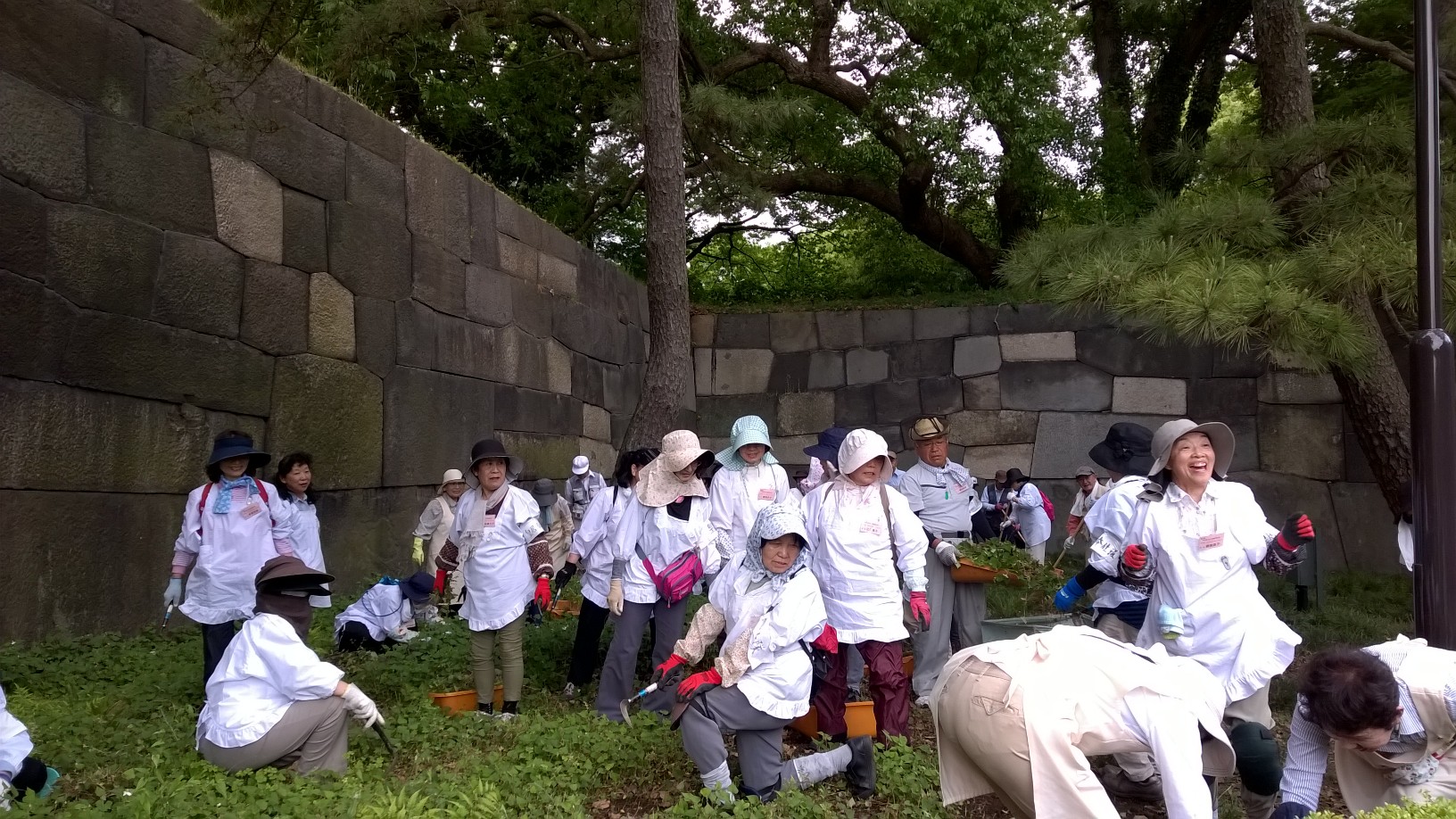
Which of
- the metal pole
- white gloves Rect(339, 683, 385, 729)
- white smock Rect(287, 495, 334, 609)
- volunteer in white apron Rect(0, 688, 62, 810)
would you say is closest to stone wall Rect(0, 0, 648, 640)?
white smock Rect(287, 495, 334, 609)

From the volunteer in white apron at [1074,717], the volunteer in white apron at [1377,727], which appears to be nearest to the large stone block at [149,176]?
the volunteer in white apron at [1074,717]

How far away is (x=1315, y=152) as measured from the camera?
5.57 meters

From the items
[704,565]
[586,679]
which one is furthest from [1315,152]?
[586,679]

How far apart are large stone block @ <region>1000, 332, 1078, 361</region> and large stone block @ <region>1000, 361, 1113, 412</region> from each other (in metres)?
0.06

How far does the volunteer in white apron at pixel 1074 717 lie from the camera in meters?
2.71

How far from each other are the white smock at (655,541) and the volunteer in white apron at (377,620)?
5.68ft

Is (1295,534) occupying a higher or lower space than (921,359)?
lower

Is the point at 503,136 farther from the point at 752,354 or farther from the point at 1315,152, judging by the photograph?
the point at 1315,152

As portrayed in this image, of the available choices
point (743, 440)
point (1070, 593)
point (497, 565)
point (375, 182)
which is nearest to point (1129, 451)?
point (1070, 593)

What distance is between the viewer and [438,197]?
27.8 feet

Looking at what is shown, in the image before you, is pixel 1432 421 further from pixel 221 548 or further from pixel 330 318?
pixel 330 318

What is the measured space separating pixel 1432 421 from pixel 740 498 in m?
3.20

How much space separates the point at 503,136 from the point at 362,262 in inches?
195

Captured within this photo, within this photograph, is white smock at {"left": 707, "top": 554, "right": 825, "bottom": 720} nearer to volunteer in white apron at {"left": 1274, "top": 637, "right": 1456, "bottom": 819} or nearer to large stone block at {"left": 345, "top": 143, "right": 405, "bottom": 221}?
volunteer in white apron at {"left": 1274, "top": 637, "right": 1456, "bottom": 819}
